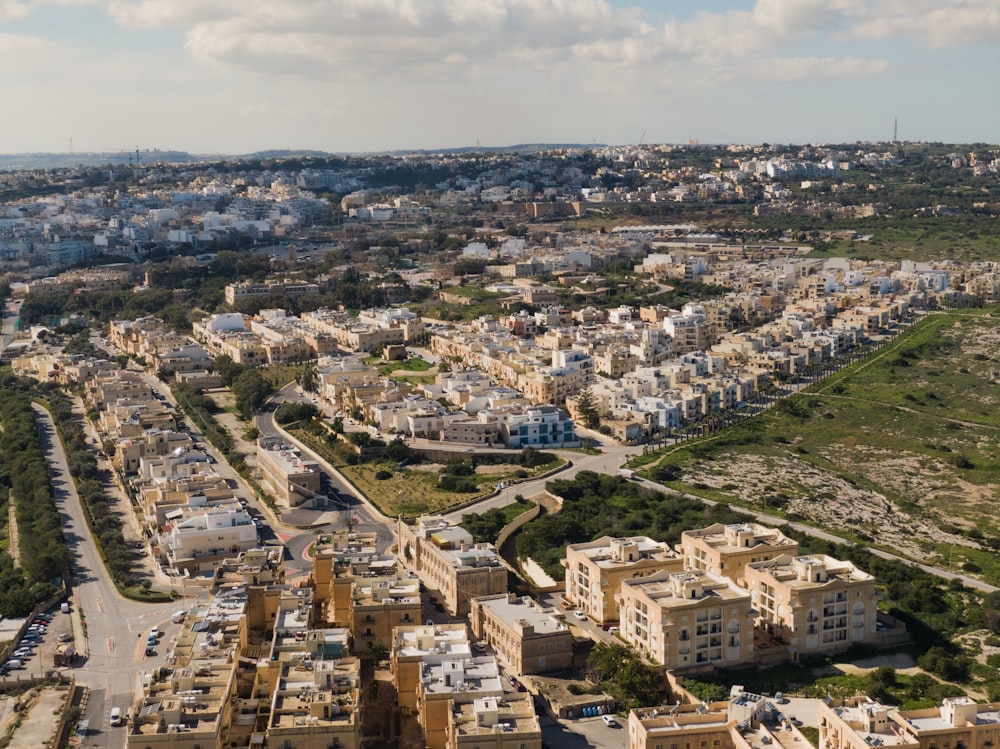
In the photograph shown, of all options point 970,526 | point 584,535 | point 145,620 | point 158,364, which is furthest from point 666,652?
point 158,364

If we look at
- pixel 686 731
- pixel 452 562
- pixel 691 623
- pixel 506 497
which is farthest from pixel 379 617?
pixel 506 497

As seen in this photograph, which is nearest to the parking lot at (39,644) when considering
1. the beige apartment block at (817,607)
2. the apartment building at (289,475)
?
the apartment building at (289,475)

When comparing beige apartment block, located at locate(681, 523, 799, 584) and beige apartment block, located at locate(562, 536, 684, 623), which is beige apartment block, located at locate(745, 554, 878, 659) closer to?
beige apartment block, located at locate(681, 523, 799, 584)

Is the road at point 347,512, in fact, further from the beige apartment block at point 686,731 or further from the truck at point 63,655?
the beige apartment block at point 686,731

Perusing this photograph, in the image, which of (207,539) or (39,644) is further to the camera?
(207,539)

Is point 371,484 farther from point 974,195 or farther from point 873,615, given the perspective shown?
point 974,195

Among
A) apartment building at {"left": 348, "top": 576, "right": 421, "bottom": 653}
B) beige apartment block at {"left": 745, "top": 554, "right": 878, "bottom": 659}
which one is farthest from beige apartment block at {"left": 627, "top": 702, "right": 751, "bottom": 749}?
apartment building at {"left": 348, "top": 576, "right": 421, "bottom": 653}

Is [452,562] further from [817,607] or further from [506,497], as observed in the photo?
[506,497]

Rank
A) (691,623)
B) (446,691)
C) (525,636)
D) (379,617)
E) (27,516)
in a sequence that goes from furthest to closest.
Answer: (27,516), (379,617), (691,623), (525,636), (446,691)
